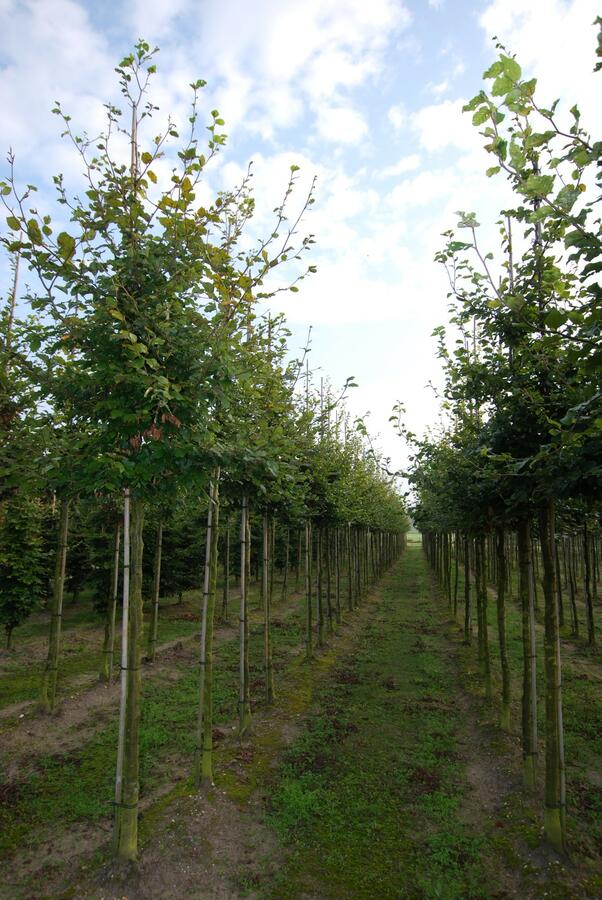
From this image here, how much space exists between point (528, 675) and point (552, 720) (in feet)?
4.97

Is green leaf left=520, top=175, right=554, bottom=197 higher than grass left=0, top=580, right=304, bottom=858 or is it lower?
higher

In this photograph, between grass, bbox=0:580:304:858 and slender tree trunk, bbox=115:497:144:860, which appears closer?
slender tree trunk, bbox=115:497:144:860

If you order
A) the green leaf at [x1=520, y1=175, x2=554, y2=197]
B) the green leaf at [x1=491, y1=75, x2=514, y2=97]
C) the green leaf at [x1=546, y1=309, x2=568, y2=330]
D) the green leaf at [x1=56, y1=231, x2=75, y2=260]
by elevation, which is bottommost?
the green leaf at [x1=546, y1=309, x2=568, y2=330]

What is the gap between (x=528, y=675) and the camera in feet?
24.2

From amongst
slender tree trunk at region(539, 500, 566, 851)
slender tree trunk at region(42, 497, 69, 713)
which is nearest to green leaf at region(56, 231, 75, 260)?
slender tree trunk at region(539, 500, 566, 851)

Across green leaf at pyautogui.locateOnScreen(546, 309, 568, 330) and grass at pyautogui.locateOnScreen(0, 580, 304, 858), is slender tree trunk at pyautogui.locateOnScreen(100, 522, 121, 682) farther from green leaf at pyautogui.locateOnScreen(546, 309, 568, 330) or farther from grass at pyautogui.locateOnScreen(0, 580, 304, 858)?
green leaf at pyautogui.locateOnScreen(546, 309, 568, 330)

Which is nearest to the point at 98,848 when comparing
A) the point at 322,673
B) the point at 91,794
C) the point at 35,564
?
the point at 91,794

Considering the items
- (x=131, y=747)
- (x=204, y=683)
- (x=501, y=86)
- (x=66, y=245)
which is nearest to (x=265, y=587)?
(x=204, y=683)

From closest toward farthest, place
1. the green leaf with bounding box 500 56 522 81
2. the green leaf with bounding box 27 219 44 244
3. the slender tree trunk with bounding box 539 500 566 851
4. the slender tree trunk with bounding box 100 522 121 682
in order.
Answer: the green leaf with bounding box 500 56 522 81
the green leaf with bounding box 27 219 44 244
the slender tree trunk with bounding box 539 500 566 851
the slender tree trunk with bounding box 100 522 121 682

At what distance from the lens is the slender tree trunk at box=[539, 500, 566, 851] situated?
5.60 metres

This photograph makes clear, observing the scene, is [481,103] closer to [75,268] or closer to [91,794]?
[75,268]

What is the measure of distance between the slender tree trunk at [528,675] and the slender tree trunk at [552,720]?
3.20 ft

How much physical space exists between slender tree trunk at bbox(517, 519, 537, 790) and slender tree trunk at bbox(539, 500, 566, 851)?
976mm

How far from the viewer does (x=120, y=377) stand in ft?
13.4
